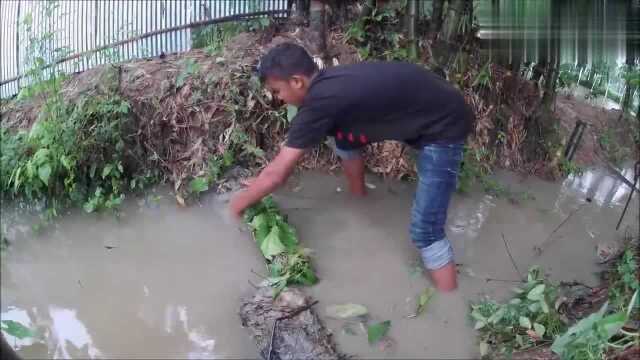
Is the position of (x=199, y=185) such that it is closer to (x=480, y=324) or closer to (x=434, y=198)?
(x=434, y=198)

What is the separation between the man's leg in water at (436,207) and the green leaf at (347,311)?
432 millimetres

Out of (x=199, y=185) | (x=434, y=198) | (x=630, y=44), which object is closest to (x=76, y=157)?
(x=199, y=185)

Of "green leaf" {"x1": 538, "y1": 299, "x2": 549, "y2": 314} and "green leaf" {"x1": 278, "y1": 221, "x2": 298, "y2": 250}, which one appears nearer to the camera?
"green leaf" {"x1": 538, "y1": 299, "x2": 549, "y2": 314}

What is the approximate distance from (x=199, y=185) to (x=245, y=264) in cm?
73

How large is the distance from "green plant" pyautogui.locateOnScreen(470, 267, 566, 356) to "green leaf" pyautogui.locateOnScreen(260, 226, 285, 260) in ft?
3.61

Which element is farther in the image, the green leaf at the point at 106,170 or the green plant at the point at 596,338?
the green leaf at the point at 106,170

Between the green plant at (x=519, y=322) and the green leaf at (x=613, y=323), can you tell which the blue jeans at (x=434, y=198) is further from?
the green leaf at (x=613, y=323)

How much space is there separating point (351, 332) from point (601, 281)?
1.48m

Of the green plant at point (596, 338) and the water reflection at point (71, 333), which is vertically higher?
the green plant at point (596, 338)

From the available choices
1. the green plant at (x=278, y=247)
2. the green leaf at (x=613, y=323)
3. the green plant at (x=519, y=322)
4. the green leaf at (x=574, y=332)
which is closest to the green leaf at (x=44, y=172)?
the green plant at (x=278, y=247)

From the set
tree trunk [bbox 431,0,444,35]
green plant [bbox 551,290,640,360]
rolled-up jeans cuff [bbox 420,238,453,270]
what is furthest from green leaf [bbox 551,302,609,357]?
tree trunk [bbox 431,0,444,35]

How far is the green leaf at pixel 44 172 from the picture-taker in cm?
344

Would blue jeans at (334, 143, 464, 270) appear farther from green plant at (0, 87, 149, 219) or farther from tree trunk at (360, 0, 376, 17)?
green plant at (0, 87, 149, 219)

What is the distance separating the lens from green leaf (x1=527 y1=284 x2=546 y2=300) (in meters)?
2.69
